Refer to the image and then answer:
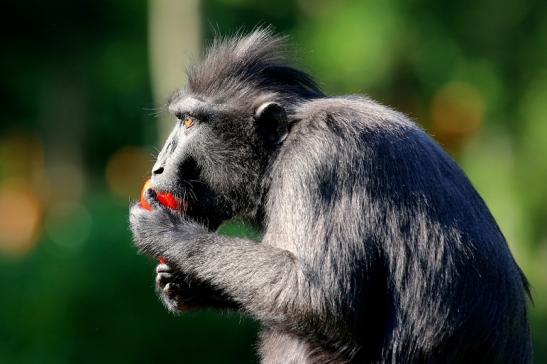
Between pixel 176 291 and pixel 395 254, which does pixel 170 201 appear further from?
pixel 395 254

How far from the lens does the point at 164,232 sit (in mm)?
8016

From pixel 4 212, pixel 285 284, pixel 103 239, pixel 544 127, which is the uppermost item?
pixel 544 127

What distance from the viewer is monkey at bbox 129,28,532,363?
7336 millimetres

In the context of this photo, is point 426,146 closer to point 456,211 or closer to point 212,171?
point 456,211

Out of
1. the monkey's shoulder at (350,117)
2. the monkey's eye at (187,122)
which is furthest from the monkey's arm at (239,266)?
the monkey's shoulder at (350,117)

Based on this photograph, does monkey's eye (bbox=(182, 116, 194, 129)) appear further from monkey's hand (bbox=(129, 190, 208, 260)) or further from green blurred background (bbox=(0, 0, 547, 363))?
green blurred background (bbox=(0, 0, 547, 363))

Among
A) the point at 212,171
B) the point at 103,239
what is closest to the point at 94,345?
the point at 103,239

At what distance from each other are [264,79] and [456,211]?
1.76 meters

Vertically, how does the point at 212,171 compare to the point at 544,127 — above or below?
below

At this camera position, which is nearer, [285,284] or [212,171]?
[285,284]

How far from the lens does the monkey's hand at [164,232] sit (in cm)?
791

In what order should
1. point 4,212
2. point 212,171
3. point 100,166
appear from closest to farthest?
point 212,171
point 4,212
point 100,166

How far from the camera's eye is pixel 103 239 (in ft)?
57.7

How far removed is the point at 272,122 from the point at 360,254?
4.36ft
